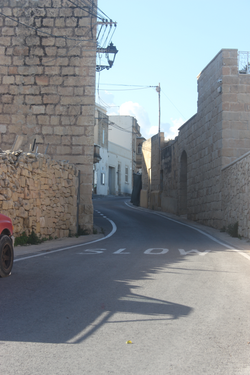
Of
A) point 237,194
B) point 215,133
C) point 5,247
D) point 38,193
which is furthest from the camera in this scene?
point 215,133

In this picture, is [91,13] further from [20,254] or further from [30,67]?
[20,254]

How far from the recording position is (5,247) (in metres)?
7.22

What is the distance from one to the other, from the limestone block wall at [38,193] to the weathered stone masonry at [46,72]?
2.60 m

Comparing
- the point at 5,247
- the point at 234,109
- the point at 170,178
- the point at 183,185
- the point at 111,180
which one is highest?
the point at 234,109

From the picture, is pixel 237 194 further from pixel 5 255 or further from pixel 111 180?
pixel 111 180

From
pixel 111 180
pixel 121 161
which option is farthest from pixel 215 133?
pixel 121 161

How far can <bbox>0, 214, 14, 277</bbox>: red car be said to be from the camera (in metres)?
6.99

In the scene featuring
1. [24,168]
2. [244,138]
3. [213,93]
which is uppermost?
[213,93]

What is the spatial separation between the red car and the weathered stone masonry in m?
11.1

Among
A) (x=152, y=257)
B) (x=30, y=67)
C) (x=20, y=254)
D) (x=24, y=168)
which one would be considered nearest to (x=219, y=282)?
(x=152, y=257)

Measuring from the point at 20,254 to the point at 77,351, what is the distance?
→ 22.7ft

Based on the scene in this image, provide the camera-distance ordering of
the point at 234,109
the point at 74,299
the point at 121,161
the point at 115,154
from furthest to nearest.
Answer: the point at 121,161 < the point at 115,154 < the point at 234,109 < the point at 74,299

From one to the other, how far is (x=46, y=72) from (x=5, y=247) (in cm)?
1287

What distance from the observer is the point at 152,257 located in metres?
10.2
